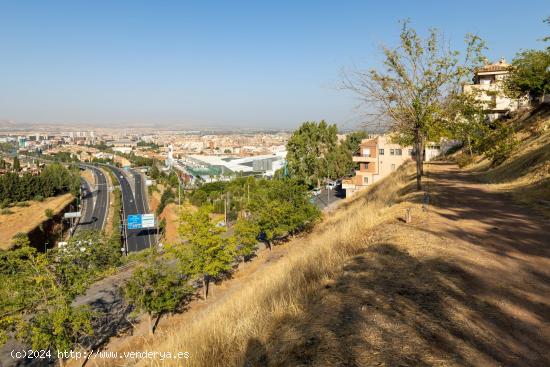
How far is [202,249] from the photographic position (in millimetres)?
24297

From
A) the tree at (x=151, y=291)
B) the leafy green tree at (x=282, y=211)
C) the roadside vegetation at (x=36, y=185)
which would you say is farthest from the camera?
the roadside vegetation at (x=36, y=185)

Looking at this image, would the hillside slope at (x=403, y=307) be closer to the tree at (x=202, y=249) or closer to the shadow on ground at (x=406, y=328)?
the shadow on ground at (x=406, y=328)

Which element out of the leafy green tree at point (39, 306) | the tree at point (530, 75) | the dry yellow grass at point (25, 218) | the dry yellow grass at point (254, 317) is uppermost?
the tree at point (530, 75)

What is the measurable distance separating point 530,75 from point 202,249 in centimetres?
2884

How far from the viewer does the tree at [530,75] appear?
26.8 m

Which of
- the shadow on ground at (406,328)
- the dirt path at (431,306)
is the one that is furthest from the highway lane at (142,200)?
the shadow on ground at (406,328)

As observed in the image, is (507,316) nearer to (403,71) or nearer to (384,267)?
(384,267)

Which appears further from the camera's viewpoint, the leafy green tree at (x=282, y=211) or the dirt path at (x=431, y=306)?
the leafy green tree at (x=282, y=211)

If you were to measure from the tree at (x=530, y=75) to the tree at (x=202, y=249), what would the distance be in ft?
87.9

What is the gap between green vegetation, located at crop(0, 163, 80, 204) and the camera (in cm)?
6812

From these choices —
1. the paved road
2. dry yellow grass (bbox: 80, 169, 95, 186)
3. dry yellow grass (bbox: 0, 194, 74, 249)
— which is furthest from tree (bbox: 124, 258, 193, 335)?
dry yellow grass (bbox: 80, 169, 95, 186)

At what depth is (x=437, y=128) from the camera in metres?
12.4

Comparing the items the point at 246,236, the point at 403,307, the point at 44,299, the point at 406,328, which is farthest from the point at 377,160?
the point at 406,328

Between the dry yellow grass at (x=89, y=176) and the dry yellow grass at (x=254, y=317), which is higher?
the dry yellow grass at (x=254, y=317)
